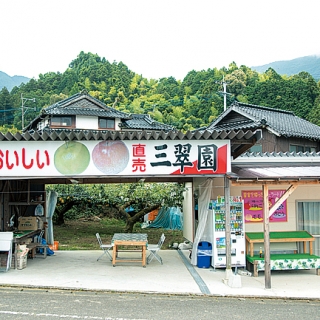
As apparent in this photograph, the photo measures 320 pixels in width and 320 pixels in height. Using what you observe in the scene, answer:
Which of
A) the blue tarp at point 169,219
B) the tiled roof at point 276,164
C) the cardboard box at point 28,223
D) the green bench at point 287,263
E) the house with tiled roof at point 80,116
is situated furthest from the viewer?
the house with tiled roof at point 80,116

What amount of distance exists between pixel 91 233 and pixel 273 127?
9945 mm

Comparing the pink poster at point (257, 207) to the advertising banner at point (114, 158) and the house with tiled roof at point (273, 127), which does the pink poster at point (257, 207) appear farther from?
the house with tiled roof at point (273, 127)

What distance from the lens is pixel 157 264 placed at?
1043cm

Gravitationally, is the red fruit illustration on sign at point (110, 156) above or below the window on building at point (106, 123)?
below

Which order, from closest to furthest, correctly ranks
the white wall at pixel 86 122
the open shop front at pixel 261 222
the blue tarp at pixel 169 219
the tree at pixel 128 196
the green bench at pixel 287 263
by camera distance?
the green bench at pixel 287 263 < the open shop front at pixel 261 222 < the tree at pixel 128 196 < the blue tarp at pixel 169 219 < the white wall at pixel 86 122

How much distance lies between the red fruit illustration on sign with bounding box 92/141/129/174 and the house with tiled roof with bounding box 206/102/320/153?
11917 millimetres

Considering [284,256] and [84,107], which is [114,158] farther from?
[84,107]

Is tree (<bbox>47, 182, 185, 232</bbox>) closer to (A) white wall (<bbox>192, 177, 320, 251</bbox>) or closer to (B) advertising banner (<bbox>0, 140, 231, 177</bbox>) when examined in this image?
(A) white wall (<bbox>192, 177, 320, 251</bbox>)

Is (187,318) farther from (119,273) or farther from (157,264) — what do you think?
(157,264)

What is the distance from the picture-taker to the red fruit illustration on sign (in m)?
8.02

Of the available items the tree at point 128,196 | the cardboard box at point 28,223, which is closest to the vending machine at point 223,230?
the tree at point 128,196

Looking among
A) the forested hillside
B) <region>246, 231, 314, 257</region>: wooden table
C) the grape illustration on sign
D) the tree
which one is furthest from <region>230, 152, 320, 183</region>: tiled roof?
the forested hillside

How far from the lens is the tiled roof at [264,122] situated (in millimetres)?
19587

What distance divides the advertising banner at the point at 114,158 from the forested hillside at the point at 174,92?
2668 cm
